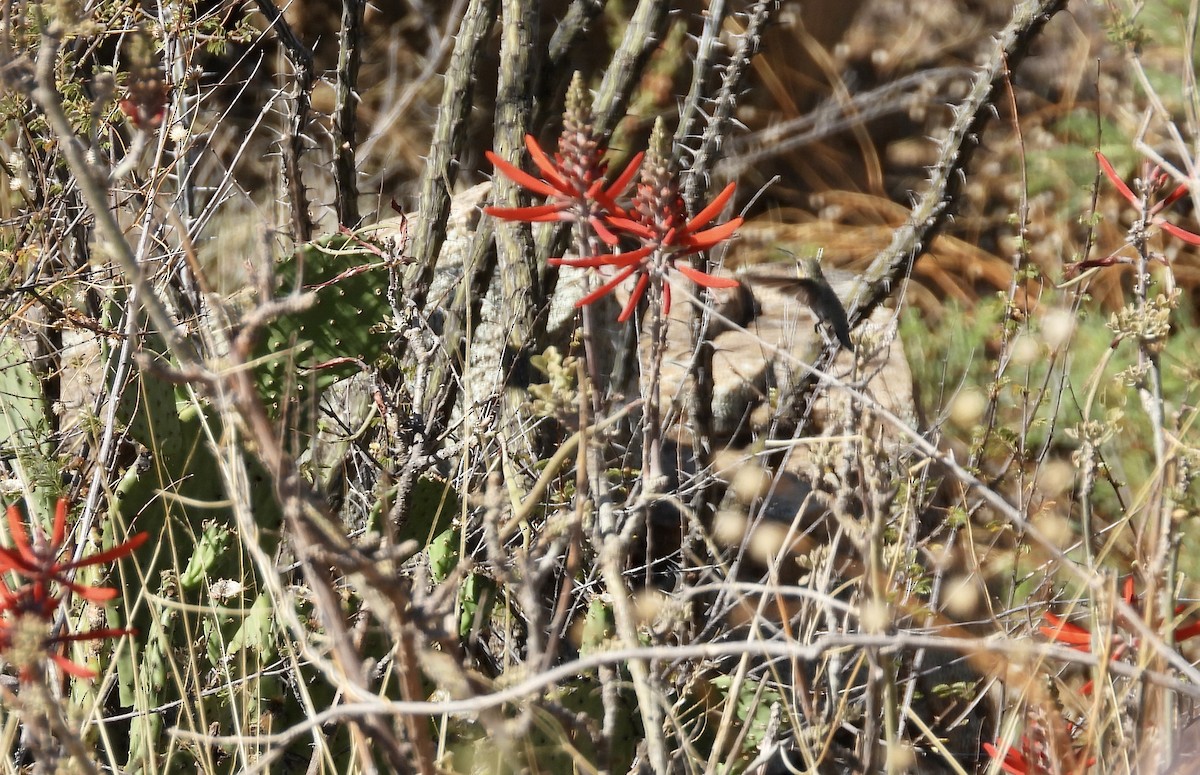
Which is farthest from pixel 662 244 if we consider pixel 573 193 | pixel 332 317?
pixel 332 317

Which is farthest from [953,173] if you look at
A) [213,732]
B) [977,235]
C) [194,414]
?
[977,235]

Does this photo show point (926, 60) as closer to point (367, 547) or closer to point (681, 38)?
point (681, 38)

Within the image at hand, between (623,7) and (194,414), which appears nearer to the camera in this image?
(194,414)

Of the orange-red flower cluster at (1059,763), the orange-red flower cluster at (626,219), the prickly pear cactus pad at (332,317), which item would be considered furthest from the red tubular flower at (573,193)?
the prickly pear cactus pad at (332,317)

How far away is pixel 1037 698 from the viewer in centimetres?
102

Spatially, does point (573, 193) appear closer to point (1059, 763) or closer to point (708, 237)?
point (708, 237)

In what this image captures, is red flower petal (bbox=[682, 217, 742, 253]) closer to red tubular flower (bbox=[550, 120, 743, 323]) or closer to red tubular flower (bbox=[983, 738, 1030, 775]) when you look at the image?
red tubular flower (bbox=[550, 120, 743, 323])

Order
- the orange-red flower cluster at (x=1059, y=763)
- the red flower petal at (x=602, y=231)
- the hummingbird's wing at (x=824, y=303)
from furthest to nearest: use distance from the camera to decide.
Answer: the hummingbird's wing at (x=824, y=303) → the red flower petal at (x=602, y=231) → the orange-red flower cluster at (x=1059, y=763)

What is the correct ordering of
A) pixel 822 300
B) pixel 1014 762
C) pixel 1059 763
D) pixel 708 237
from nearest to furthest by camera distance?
pixel 1059 763, pixel 708 237, pixel 1014 762, pixel 822 300

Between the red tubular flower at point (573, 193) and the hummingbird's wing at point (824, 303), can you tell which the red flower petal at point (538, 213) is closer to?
the red tubular flower at point (573, 193)

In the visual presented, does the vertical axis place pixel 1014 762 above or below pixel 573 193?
below

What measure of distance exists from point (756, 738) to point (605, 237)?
113 centimetres

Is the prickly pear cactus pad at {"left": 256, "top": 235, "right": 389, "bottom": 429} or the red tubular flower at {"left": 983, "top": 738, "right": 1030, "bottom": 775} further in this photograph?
the prickly pear cactus pad at {"left": 256, "top": 235, "right": 389, "bottom": 429}

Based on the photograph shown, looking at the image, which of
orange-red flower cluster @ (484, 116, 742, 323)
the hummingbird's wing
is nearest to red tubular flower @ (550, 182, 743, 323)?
orange-red flower cluster @ (484, 116, 742, 323)
